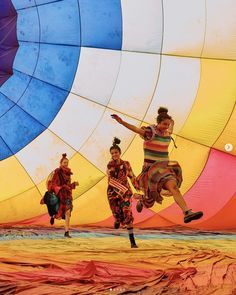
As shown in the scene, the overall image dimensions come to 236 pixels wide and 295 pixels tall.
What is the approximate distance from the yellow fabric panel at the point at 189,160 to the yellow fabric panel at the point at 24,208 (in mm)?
1253

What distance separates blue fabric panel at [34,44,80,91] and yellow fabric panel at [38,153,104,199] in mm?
763

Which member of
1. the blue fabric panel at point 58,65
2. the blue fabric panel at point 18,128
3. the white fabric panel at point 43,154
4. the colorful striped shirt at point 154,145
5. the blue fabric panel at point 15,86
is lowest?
the colorful striped shirt at point 154,145

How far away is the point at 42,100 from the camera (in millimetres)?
5809

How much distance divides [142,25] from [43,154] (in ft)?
5.53

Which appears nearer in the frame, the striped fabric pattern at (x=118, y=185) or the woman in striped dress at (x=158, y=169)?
the woman in striped dress at (x=158, y=169)

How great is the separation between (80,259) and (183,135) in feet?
6.36

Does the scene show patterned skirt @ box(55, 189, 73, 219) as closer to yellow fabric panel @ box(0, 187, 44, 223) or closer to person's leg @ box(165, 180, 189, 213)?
yellow fabric panel @ box(0, 187, 44, 223)

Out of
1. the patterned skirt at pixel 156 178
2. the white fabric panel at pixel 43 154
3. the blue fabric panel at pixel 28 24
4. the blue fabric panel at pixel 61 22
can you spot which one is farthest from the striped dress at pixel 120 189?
the blue fabric panel at pixel 28 24

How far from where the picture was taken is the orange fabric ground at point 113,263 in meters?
3.52

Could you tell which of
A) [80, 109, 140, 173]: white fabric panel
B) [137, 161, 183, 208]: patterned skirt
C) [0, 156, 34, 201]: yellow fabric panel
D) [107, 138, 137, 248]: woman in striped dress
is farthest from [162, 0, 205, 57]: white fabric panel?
[0, 156, 34, 201]: yellow fabric panel

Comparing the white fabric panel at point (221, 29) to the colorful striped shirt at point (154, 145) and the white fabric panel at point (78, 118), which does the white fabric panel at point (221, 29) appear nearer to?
the colorful striped shirt at point (154, 145)

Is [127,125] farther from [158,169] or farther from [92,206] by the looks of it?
[92,206]

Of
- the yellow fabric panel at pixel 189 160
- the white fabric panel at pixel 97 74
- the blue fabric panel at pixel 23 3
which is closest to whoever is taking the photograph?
the blue fabric panel at pixel 23 3

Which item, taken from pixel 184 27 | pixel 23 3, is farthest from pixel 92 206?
pixel 23 3
